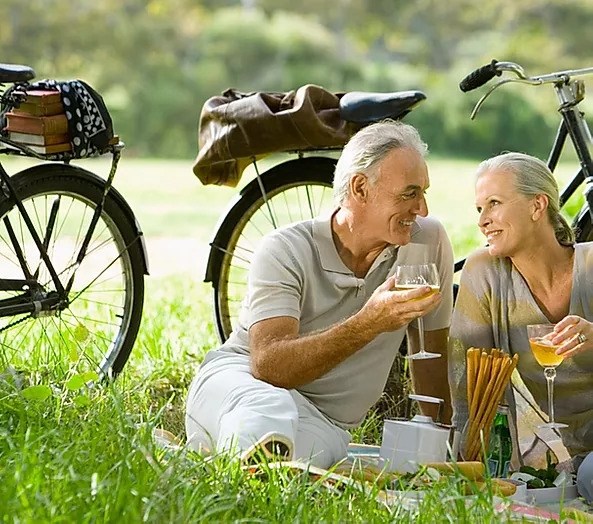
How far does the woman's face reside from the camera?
12.2 ft

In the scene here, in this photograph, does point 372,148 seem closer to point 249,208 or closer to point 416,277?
point 416,277

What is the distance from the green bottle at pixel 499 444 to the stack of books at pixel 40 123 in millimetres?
1932

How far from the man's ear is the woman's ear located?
1.61 ft

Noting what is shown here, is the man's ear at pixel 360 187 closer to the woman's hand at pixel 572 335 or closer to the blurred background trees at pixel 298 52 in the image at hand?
the woman's hand at pixel 572 335

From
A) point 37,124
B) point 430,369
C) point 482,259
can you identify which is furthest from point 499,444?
point 37,124

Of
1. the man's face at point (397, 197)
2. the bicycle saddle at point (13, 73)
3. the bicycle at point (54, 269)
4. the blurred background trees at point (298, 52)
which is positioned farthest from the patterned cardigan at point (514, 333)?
the blurred background trees at point (298, 52)

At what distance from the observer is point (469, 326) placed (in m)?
3.87

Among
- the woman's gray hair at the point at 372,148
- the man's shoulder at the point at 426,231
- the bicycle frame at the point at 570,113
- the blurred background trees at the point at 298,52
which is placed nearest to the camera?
the woman's gray hair at the point at 372,148

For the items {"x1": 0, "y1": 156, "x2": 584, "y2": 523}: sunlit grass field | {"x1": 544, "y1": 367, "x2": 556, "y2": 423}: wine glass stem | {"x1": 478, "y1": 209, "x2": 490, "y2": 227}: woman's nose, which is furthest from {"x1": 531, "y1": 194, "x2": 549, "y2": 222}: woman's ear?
{"x1": 0, "y1": 156, "x2": 584, "y2": 523}: sunlit grass field

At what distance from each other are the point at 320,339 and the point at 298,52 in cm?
2035

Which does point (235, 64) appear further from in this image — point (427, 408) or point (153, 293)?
point (427, 408)

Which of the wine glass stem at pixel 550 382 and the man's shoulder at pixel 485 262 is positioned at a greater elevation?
the man's shoulder at pixel 485 262

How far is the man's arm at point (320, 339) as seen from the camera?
347cm

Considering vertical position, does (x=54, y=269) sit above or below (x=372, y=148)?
below
